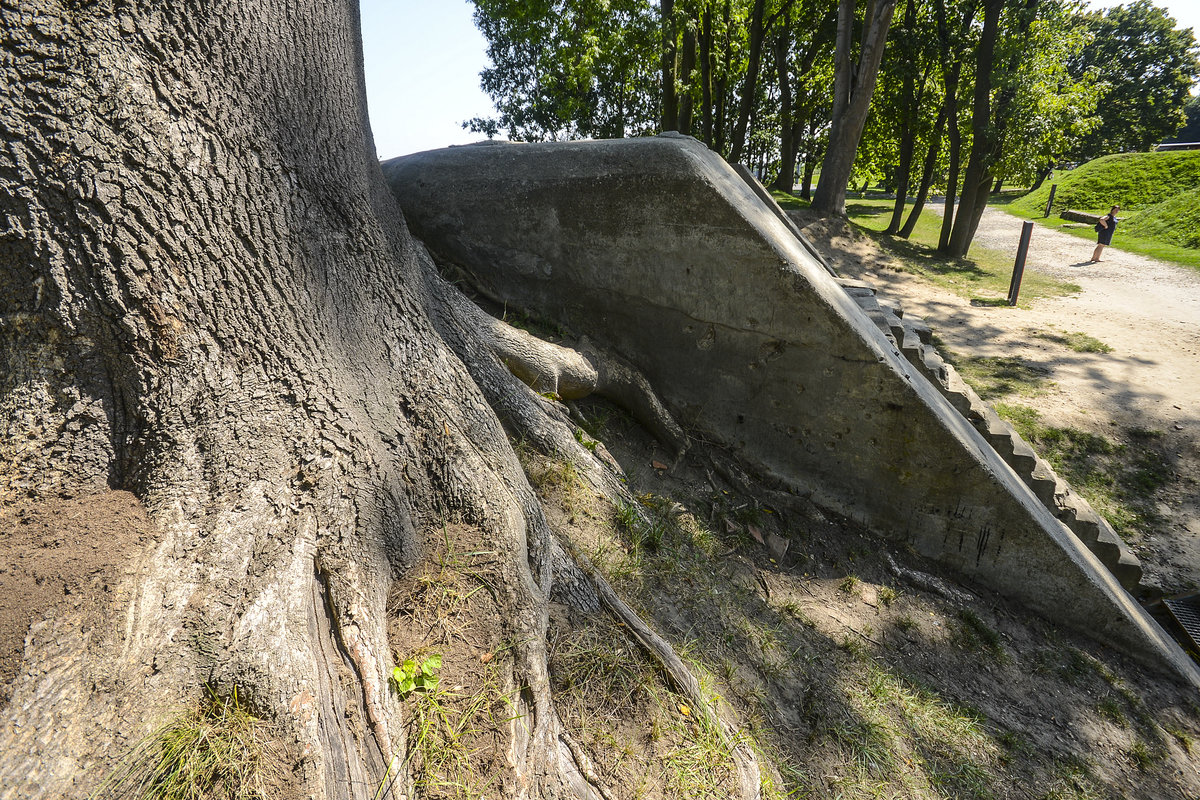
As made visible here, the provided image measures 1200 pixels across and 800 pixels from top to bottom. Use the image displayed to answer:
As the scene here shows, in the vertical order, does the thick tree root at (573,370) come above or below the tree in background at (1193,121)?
below

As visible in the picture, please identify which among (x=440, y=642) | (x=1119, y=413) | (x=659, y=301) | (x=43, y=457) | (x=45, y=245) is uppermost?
(x=45, y=245)

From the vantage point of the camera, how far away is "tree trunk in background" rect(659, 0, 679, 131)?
14430 millimetres

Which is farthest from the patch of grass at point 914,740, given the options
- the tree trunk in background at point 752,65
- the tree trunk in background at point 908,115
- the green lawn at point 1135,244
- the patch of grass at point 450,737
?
the tree trunk in background at point 908,115

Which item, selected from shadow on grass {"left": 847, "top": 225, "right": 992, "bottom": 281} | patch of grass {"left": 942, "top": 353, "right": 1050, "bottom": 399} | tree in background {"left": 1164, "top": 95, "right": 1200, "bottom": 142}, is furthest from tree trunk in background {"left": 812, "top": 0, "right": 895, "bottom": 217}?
tree in background {"left": 1164, "top": 95, "right": 1200, "bottom": 142}

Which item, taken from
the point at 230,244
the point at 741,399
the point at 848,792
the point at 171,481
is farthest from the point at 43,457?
the point at 741,399

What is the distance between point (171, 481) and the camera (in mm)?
1935

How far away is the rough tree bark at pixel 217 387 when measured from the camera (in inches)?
65.1

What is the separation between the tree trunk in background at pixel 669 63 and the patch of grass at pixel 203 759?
51.9 feet

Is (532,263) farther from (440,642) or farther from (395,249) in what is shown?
(440,642)

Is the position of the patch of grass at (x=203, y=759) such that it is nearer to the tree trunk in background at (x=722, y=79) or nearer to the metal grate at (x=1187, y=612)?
the metal grate at (x=1187, y=612)

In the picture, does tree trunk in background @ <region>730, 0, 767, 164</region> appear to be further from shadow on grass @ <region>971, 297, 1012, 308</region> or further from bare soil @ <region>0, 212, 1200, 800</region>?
bare soil @ <region>0, 212, 1200, 800</region>

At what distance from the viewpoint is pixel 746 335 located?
460cm

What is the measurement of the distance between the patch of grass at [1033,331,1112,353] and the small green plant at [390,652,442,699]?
10.3m

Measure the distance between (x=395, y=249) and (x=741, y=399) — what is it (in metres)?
2.88
